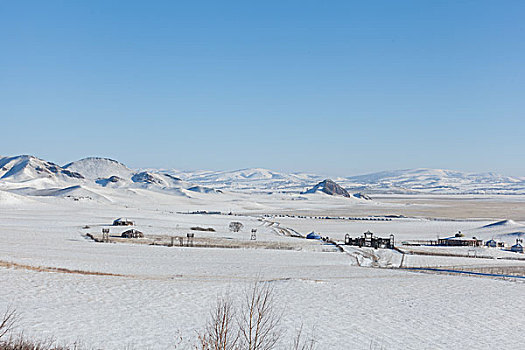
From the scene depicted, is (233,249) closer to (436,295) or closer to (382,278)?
(382,278)

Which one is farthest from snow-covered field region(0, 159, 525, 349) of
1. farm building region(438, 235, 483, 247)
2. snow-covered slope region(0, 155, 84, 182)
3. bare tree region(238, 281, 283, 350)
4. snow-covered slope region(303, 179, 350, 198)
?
snow-covered slope region(303, 179, 350, 198)

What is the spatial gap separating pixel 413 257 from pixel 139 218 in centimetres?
3053

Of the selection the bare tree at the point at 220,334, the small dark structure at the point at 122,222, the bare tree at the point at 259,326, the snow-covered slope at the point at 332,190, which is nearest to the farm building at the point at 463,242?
the small dark structure at the point at 122,222

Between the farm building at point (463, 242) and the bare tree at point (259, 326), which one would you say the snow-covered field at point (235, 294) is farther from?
the farm building at point (463, 242)

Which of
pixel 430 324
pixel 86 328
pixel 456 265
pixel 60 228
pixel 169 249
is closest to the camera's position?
pixel 86 328

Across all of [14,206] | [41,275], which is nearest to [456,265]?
[41,275]

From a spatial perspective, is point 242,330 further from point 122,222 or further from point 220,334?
point 122,222

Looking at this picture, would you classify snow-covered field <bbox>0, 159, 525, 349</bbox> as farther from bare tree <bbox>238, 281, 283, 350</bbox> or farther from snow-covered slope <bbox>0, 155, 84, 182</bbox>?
snow-covered slope <bbox>0, 155, 84, 182</bbox>

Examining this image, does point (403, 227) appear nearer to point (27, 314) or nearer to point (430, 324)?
point (430, 324)

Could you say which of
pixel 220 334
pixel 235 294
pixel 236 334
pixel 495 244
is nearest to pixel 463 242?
pixel 495 244

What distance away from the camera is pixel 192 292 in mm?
16672

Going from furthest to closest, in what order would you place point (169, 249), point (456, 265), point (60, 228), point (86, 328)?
point (60, 228) → point (169, 249) → point (456, 265) → point (86, 328)

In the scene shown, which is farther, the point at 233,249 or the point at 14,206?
the point at 14,206

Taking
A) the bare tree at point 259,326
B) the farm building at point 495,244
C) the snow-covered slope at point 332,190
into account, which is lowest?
the bare tree at point 259,326
